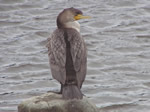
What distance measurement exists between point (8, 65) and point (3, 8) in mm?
3414

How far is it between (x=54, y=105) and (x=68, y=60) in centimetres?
62

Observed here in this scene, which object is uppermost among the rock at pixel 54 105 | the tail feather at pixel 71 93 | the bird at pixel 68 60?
the bird at pixel 68 60

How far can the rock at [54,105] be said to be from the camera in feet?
24.1

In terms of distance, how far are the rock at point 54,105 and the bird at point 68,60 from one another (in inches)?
4.2

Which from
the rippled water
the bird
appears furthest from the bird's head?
the rippled water

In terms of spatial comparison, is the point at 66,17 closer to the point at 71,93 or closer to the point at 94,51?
the point at 71,93

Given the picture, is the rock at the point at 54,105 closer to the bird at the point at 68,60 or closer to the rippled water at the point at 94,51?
the bird at the point at 68,60

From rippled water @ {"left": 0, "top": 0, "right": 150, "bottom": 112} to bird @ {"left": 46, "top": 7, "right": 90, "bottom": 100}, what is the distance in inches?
64.8

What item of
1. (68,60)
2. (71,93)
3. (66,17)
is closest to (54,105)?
(71,93)

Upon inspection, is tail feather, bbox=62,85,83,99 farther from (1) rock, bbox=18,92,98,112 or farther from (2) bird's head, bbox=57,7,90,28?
(2) bird's head, bbox=57,7,90,28

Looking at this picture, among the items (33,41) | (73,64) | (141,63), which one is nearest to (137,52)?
(141,63)

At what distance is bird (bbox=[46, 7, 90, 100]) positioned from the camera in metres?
7.41

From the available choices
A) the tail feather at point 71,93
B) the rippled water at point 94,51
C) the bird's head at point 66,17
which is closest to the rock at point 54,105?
the tail feather at point 71,93

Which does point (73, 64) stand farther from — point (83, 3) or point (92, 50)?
point (83, 3)
